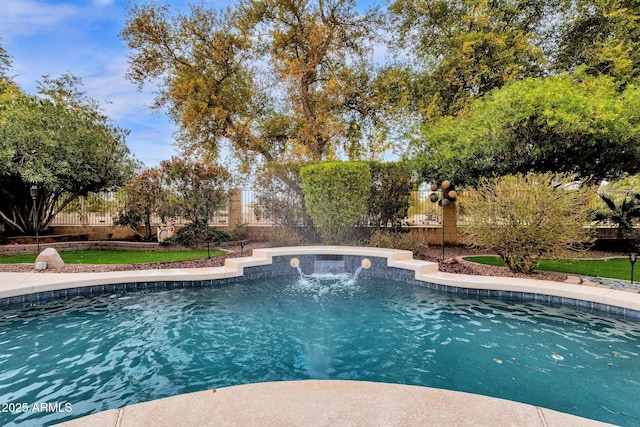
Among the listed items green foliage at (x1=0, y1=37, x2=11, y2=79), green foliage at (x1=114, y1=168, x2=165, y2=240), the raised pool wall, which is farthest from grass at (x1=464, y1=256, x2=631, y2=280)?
green foliage at (x1=0, y1=37, x2=11, y2=79)

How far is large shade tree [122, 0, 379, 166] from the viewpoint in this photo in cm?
1455

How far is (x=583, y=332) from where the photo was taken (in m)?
5.15

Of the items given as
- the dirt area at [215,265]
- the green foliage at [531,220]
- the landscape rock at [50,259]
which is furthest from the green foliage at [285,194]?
the landscape rock at [50,259]

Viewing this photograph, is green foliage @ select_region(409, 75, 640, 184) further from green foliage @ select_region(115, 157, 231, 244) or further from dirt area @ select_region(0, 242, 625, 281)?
green foliage @ select_region(115, 157, 231, 244)

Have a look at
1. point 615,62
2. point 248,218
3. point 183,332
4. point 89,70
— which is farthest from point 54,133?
point 615,62

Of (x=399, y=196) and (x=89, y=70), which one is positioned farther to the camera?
(x=89, y=70)

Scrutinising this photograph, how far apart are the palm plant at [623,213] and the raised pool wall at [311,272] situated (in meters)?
8.63

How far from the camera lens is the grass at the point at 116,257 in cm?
1027

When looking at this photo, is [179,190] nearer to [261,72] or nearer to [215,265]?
[215,265]

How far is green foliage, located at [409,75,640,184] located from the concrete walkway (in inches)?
365

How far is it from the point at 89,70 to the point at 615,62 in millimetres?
21028

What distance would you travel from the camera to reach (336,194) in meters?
11.1

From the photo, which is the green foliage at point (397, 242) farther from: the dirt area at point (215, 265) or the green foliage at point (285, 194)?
the green foliage at point (285, 194)

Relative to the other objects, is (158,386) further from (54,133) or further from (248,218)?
(54,133)
